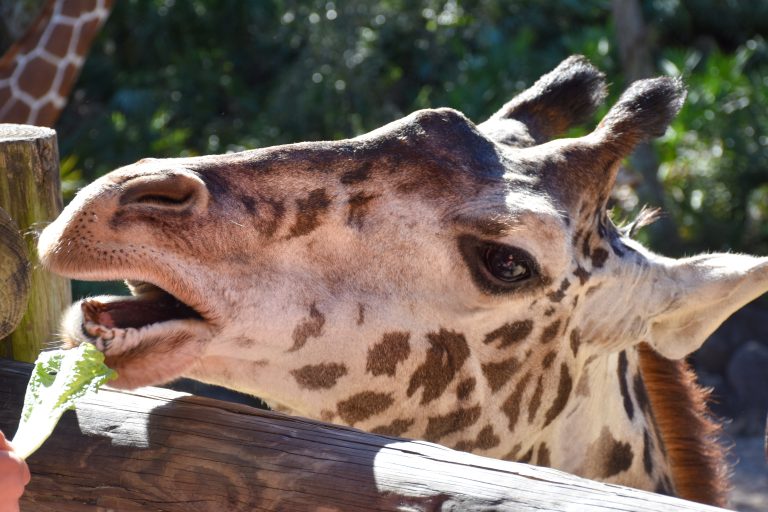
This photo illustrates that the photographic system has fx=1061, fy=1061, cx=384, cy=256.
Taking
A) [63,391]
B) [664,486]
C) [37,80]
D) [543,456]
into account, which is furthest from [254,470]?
[37,80]

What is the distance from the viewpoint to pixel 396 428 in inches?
92.1

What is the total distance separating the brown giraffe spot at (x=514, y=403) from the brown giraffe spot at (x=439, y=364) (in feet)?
0.56

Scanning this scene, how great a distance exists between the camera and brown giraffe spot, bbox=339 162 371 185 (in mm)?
2242

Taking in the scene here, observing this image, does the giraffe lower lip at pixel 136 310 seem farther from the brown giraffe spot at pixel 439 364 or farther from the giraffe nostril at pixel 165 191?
the brown giraffe spot at pixel 439 364

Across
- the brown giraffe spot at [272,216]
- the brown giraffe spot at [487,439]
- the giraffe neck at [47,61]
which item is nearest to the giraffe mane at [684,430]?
the brown giraffe spot at [487,439]

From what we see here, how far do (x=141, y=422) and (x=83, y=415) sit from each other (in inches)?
5.3

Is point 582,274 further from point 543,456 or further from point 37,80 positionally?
point 37,80

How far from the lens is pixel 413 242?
2283mm

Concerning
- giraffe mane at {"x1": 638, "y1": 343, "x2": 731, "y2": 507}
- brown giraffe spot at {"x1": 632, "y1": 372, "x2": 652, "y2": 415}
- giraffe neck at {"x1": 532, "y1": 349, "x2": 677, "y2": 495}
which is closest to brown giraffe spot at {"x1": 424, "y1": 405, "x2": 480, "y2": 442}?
giraffe neck at {"x1": 532, "y1": 349, "x2": 677, "y2": 495}

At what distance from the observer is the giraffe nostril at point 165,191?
6.39 feet

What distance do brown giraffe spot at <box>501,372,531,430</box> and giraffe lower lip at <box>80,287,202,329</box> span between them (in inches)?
31.0

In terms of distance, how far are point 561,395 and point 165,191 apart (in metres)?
1.10

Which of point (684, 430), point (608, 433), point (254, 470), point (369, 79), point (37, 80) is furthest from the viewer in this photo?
point (369, 79)

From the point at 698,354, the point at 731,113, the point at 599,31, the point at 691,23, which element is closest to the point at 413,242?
the point at 698,354
